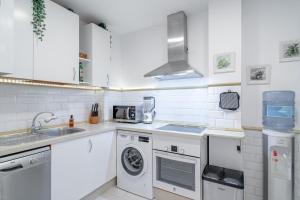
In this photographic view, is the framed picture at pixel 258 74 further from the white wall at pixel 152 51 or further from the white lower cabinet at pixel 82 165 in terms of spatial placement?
the white lower cabinet at pixel 82 165

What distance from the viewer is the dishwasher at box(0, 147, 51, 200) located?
1.18 m

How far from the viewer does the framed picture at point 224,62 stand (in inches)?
74.4

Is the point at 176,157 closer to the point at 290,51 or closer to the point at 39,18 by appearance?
the point at 290,51

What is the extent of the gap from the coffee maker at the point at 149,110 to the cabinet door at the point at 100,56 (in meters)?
0.73

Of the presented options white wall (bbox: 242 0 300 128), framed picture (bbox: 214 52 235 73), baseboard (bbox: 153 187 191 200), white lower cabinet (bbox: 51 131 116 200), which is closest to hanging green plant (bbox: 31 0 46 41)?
white lower cabinet (bbox: 51 131 116 200)

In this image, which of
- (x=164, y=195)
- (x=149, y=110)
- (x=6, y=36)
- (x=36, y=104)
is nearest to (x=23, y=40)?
(x=6, y=36)

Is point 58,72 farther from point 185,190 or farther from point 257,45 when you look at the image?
point 257,45

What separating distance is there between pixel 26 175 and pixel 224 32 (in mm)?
2498

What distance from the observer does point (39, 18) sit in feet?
5.51

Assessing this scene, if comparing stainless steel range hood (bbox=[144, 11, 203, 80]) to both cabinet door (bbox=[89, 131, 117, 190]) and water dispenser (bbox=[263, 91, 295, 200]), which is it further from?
cabinet door (bbox=[89, 131, 117, 190])

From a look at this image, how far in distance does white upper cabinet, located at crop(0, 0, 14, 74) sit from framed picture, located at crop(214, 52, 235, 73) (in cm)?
213

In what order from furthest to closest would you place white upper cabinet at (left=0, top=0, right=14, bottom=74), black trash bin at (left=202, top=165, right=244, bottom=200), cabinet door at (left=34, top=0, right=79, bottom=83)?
cabinet door at (left=34, top=0, right=79, bottom=83)
black trash bin at (left=202, top=165, right=244, bottom=200)
white upper cabinet at (left=0, top=0, right=14, bottom=74)

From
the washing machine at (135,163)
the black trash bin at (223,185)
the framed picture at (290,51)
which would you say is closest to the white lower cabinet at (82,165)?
the washing machine at (135,163)

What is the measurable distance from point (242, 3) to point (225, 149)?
73.6 inches
